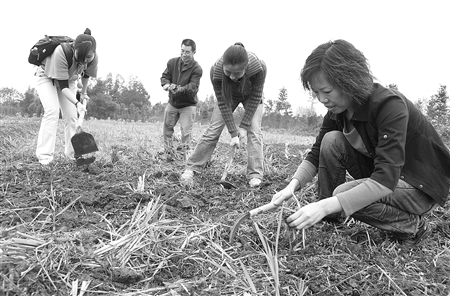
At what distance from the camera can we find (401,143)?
5.44 ft

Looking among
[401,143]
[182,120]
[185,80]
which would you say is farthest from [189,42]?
[401,143]

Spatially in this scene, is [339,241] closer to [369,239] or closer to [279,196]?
[369,239]

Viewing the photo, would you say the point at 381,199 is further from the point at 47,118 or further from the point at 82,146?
the point at 47,118

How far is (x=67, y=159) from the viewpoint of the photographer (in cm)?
385

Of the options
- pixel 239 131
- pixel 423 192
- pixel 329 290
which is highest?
pixel 239 131

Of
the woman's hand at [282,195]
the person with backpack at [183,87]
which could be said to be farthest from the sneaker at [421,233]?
the person with backpack at [183,87]

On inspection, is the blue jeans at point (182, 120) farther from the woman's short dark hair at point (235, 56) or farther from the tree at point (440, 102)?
the tree at point (440, 102)

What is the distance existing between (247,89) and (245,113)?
23 cm

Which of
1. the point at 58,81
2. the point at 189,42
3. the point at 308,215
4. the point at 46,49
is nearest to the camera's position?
the point at 308,215

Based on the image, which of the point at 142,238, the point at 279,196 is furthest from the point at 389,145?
the point at 142,238

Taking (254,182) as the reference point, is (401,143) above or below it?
above

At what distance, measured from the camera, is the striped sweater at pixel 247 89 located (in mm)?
3314

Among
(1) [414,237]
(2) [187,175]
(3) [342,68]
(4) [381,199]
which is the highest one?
(3) [342,68]

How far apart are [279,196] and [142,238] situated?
711mm
